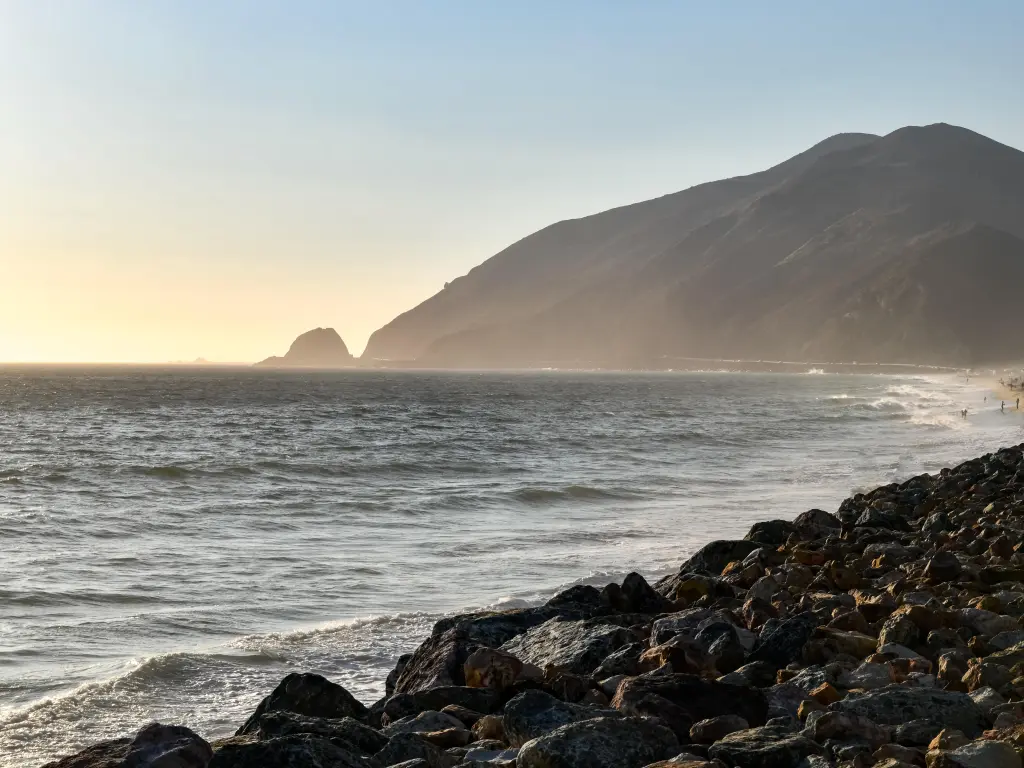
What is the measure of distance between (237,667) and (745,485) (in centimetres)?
1878

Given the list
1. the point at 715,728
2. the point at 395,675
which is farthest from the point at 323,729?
the point at 395,675

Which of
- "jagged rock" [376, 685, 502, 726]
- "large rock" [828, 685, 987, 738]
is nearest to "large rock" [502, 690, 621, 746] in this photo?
"jagged rock" [376, 685, 502, 726]

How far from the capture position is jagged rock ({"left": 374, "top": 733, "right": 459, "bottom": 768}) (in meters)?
5.35

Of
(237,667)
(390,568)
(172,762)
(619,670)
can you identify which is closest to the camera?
(172,762)

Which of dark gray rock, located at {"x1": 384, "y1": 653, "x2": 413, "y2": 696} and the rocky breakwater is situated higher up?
the rocky breakwater

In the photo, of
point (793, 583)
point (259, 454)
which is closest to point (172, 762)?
point (793, 583)

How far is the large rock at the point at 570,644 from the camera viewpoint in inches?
302

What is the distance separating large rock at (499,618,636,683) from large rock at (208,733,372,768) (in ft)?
8.98

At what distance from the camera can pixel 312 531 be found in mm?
19078

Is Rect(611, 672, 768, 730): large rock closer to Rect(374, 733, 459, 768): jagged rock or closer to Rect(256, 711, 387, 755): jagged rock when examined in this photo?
Rect(374, 733, 459, 768): jagged rock

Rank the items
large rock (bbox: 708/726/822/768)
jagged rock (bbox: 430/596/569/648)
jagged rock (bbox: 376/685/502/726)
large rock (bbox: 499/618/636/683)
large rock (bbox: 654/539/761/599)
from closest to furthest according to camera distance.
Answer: large rock (bbox: 708/726/822/768) → jagged rock (bbox: 376/685/502/726) → large rock (bbox: 499/618/636/683) → jagged rock (bbox: 430/596/569/648) → large rock (bbox: 654/539/761/599)

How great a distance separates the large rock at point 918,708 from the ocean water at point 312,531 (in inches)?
183

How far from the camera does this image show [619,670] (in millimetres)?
7305

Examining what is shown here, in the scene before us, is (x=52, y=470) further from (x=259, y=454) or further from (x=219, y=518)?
(x=219, y=518)
